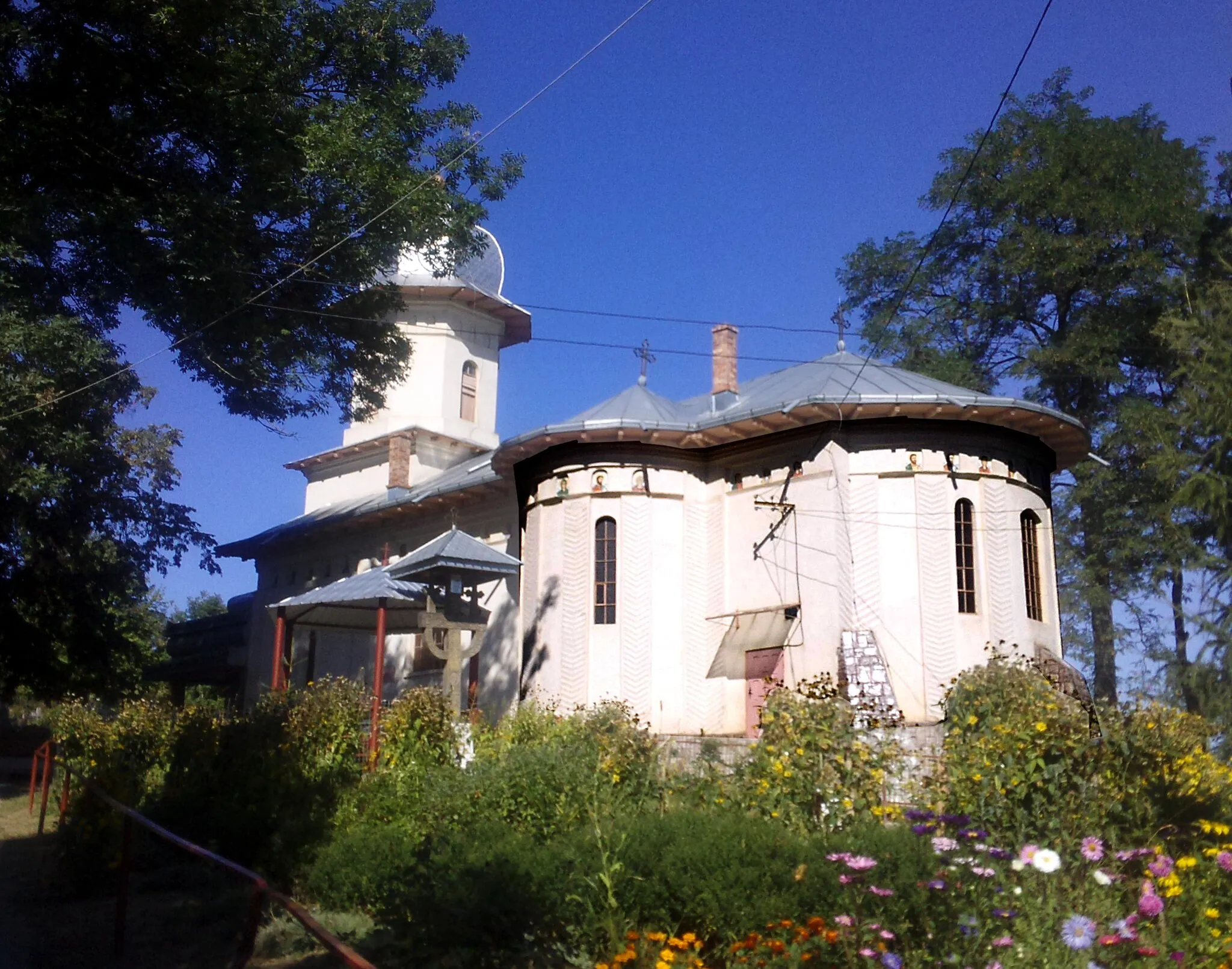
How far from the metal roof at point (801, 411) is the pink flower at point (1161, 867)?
46.3 ft

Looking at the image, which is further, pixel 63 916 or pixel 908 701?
pixel 908 701

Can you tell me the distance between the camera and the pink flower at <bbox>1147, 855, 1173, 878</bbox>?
20.0 feet

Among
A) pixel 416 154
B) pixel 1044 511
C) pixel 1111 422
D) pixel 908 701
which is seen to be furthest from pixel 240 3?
pixel 1111 422

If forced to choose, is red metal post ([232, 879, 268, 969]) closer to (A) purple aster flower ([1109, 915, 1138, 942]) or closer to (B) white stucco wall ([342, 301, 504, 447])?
(A) purple aster flower ([1109, 915, 1138, 942])

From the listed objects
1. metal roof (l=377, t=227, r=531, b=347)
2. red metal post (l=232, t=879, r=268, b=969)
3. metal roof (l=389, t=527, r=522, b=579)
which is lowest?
red metal post (l=232, t=879, r=268, b=969)

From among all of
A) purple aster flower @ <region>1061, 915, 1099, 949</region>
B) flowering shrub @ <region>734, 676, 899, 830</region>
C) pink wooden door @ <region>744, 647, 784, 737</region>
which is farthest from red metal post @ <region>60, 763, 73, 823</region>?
pink wooden door @ <region>744, 647, 784, 737</region>

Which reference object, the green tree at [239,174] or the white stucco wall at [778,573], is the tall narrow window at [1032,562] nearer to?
the white stucco wall at [778,573]

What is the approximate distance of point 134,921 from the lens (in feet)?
31.3

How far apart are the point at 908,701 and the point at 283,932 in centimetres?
1289

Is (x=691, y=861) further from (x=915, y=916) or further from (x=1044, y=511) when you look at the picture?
(x=1044, y=511)

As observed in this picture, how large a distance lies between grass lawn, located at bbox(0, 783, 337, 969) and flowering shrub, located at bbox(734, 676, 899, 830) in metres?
3.43

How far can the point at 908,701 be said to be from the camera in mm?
19516

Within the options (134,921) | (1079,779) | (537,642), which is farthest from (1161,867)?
(537,642)

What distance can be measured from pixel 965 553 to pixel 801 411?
3656 millimetres
